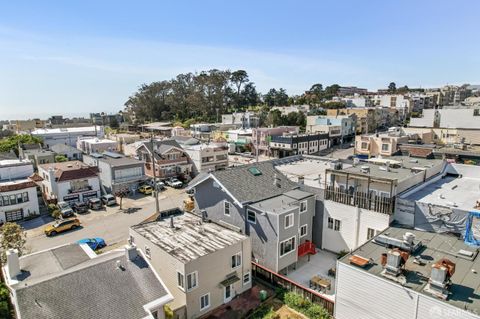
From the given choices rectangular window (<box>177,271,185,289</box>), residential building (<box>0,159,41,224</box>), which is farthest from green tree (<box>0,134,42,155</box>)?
rectangular window (<box>177,271,185,289</box>)

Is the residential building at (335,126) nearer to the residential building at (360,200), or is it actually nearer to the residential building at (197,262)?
the residential building at (360,200)

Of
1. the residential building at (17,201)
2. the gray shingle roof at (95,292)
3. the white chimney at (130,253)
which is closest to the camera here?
the gray shingle roof at (95,292)

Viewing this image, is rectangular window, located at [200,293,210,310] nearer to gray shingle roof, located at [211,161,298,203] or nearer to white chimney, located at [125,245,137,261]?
white chimney, located at [125,245,137,261]

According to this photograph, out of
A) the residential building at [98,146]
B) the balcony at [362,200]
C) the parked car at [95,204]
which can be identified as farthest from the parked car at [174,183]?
the balcony at [362,200]

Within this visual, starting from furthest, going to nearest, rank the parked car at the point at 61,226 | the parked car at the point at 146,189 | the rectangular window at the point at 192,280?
the parked car at the point at 146,189
the parked car at the point at 61,226
the rectangular window at the point at 192,280

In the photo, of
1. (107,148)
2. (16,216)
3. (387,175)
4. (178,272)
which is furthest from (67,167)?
(387,175)

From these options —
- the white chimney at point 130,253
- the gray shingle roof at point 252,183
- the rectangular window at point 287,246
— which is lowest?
the rectangular window at point 287,246
